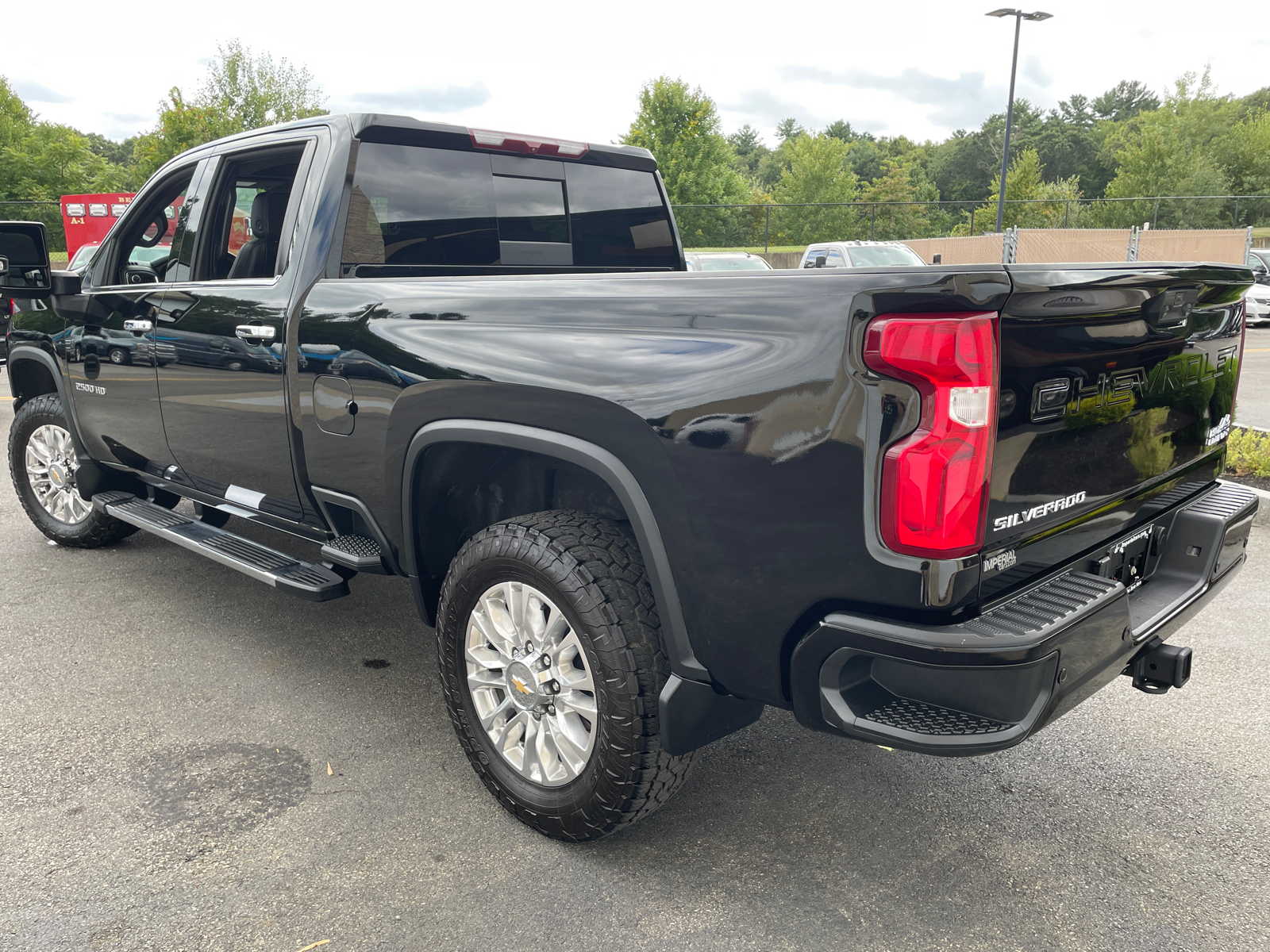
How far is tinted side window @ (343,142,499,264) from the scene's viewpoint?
10.8ft

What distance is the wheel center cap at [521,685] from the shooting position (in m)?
2.61

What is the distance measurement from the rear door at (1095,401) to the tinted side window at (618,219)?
2334mm

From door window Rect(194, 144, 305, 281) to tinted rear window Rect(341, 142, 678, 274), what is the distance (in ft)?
1.59

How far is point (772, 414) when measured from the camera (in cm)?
199

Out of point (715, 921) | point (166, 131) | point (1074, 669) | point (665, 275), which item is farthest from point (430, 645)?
point (166, 131)

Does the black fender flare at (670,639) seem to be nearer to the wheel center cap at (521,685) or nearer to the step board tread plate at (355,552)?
the wheel center cap at (521,685)

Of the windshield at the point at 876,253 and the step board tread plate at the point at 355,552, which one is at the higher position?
the windshield at the point at 876,253

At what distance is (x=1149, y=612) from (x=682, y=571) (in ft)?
4.14

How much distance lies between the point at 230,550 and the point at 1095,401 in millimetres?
3088

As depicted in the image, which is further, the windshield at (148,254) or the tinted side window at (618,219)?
the windshield at (148,254)

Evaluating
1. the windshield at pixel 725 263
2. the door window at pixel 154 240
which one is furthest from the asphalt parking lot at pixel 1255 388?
the windshield at pixel 725 263

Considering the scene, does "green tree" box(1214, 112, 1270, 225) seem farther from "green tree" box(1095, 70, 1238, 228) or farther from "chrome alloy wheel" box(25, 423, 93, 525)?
"chrome alloy wheel" box(25, 423, 93, 525)

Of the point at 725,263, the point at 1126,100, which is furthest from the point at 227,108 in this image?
the point at 1126,100

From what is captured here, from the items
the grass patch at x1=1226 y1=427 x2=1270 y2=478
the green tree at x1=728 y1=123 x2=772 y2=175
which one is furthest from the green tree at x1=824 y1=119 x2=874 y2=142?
the grass patch at x1=1226 y1=427 x2=1270 y2=478
